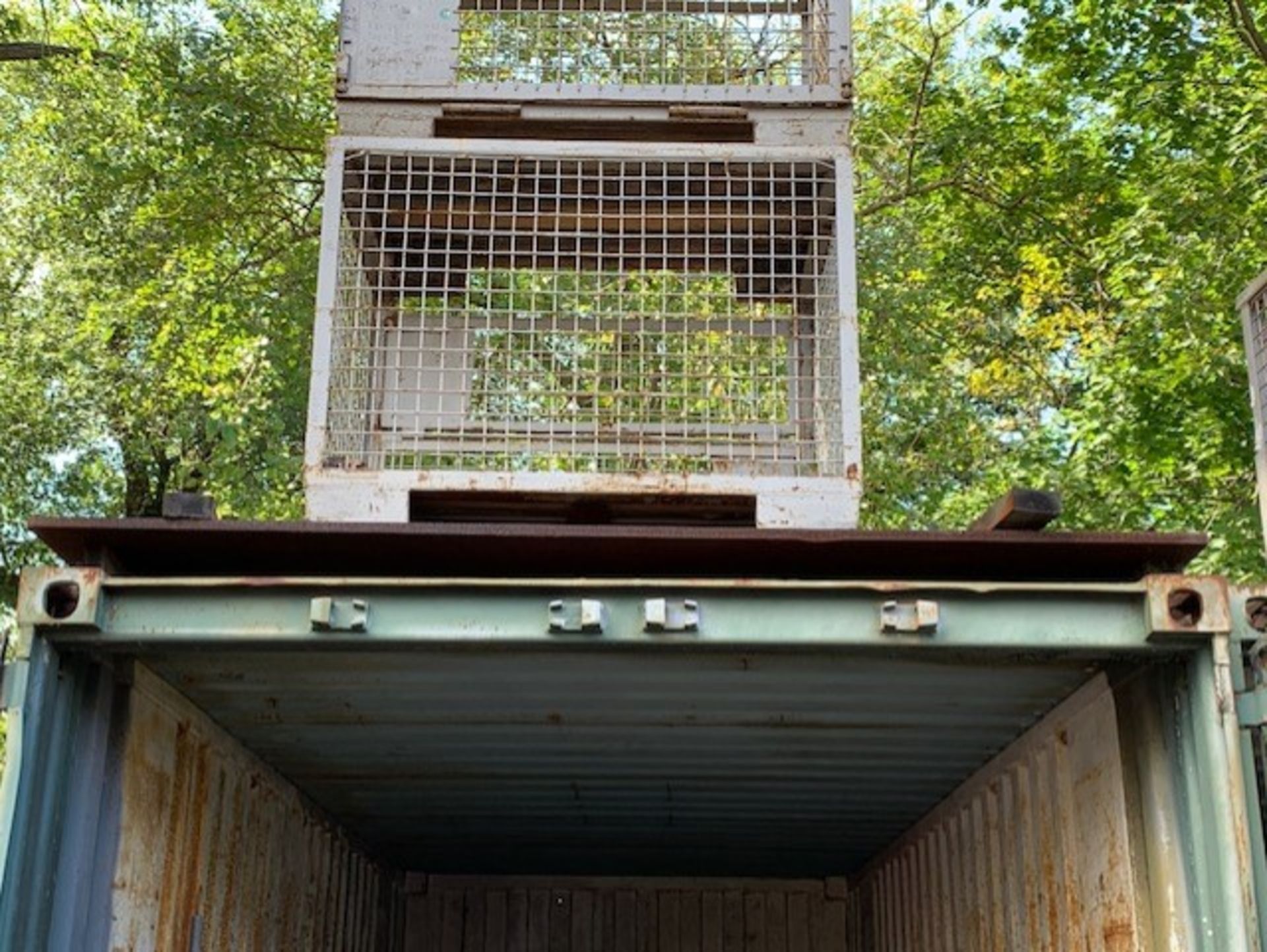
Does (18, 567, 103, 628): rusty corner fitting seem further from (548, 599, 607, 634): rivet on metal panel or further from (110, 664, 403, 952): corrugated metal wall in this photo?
(548, 599, 607, 634): rivet on metal panel

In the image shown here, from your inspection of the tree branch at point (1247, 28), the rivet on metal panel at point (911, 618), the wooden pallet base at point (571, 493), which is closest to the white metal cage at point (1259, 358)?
the wooden pallet base at point (571, 493)

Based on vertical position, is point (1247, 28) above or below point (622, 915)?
above

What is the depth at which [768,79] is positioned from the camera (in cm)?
622

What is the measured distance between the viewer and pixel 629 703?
5.42 m

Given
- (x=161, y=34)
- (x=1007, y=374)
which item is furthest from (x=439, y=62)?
(x=1007, y=374)

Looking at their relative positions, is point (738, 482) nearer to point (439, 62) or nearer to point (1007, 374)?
point (439, 62)

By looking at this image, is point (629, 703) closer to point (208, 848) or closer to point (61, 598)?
point (208, 848)

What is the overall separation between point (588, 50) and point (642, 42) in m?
0.23

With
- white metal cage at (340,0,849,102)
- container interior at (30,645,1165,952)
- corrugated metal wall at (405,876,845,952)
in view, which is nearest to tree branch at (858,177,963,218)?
corrugated metal wall at (405,876,845,952)

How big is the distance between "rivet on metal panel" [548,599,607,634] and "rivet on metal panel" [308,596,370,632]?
50 cm

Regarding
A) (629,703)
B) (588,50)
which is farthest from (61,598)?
(588,50)

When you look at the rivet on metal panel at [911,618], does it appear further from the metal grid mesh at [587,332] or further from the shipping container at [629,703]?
the metal grid mesh at [587,332]

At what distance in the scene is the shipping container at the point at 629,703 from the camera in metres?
4.19

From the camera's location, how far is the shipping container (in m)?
4.19
